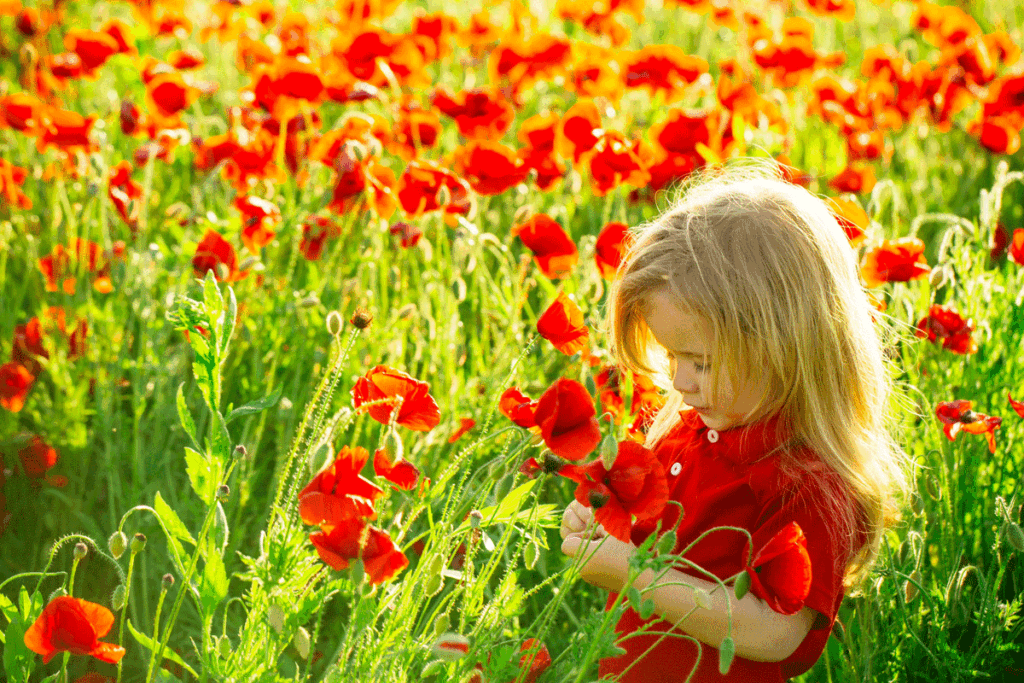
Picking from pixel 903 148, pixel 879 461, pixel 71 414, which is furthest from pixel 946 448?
pixel 903 148

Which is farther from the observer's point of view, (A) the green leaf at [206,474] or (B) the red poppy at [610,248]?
(B) the red poppy at [610,248]

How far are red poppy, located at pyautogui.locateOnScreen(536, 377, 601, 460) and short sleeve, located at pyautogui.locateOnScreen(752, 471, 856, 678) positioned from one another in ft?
0.89

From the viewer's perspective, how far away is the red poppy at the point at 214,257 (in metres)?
2.09

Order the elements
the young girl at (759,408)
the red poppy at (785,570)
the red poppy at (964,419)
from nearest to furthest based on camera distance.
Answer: the red poppy at (785,570) < the young girl at (759,408) < the red poppy at (964,419)

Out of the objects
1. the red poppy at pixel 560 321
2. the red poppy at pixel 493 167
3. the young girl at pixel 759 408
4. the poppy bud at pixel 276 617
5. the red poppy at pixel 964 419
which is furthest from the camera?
the red poppy at pixel 493 167

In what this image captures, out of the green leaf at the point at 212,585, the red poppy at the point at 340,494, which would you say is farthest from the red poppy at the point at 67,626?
the red poppy at the point at 340,494

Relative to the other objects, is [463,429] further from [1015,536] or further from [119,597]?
[1015,536]

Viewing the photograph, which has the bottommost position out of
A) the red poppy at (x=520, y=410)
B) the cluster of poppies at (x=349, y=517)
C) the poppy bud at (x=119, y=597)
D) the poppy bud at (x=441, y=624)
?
the poppy bud at (x=441, y=624)

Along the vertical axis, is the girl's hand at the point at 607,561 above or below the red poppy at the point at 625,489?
below

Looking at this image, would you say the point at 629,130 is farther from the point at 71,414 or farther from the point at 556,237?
the point at 71,414

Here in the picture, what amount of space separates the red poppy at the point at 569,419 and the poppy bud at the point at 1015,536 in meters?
0.67

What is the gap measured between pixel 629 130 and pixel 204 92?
1.43 m

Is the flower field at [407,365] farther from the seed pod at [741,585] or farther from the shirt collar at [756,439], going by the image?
the shirt collar at [756,439]

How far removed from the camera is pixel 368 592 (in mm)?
1171
